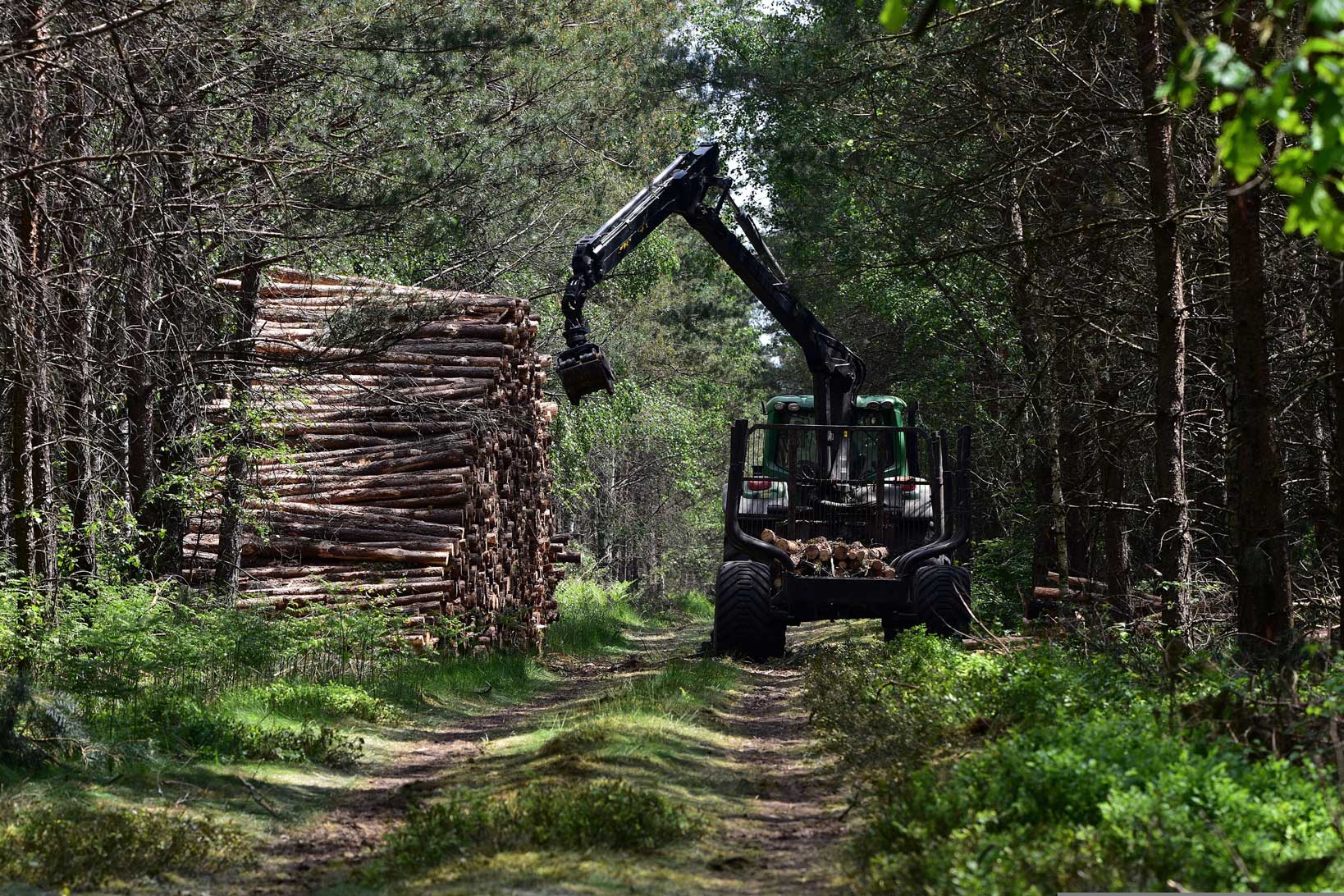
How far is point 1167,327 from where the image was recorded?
11055mm

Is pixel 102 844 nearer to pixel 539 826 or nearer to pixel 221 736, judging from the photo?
pixel 539 826

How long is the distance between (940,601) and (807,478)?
284cm

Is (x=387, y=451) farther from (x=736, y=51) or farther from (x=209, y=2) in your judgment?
(x=736, y=51)

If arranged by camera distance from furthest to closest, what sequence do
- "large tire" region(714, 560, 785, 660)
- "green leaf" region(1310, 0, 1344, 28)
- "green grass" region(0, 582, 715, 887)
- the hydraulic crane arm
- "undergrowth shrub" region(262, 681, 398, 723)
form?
1. the hydraulic crane arm
2. "large tire" region(714, 560, 785, 660)
3. "undergrowth shrub" region(262, 681, 398, 723)
4. "green grass" region(0, 582, 715, 887)
5. "green leaf" region(1310, 0, 1344, 28)

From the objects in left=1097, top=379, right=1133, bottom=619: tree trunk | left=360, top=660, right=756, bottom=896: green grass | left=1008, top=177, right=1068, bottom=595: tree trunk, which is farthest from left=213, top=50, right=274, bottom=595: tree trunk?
left=1097, top=379, right=1133, bottom=619: tree trunk

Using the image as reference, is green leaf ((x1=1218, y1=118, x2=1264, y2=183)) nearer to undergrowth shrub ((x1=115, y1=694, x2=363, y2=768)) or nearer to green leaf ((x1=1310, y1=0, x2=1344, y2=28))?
green leaf ((x1=1310, y1=0, x2=1344, y2=28))

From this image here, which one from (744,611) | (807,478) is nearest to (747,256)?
(807,478)

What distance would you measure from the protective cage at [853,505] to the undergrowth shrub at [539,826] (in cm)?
867

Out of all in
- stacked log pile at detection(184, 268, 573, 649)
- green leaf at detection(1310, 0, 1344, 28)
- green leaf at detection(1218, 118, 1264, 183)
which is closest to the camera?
green leaf at detection(1310, 0, 1344, 28)

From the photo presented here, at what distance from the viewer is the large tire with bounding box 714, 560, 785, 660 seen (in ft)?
50.9

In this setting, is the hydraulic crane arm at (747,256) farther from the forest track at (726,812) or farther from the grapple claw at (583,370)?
the forest track at (726,812)

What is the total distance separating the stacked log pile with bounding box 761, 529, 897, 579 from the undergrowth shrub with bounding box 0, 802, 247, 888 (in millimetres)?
9910

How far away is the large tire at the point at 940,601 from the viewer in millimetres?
14867

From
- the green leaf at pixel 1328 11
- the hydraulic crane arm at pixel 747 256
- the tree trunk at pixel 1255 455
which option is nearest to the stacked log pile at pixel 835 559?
the hydraulic crane arm at pixel 747 256
